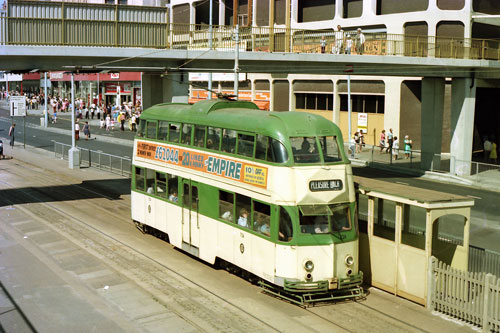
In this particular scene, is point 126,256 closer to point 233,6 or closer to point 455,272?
point 455,272

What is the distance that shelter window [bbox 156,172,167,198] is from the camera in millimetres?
21031

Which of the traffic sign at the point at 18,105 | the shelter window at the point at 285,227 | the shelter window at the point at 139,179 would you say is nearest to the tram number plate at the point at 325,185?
the shelter window at the point at 285,227

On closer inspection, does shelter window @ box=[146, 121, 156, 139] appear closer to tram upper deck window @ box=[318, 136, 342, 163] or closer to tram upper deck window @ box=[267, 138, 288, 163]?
tram upper deck window @ box=[267, 138, 288, 163]

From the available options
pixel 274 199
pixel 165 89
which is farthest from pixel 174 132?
pixel 165 89

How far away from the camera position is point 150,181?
22094mm

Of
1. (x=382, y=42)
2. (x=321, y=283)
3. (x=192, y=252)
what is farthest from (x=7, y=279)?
(x=382, y=42)

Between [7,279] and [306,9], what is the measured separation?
48110mm

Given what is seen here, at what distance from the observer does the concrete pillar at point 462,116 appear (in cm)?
4041

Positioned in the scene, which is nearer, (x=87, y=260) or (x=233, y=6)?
(x=87, y=260)

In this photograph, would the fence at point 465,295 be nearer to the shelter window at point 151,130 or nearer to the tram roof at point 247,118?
the tram roof at point 247,118

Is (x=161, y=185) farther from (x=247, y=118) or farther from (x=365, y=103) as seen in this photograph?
(x=365, y=103)

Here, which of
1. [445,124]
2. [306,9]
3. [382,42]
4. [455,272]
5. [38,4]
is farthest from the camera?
[306,9]

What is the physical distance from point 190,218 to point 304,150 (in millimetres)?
5150

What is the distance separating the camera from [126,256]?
19.9 m
